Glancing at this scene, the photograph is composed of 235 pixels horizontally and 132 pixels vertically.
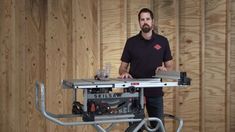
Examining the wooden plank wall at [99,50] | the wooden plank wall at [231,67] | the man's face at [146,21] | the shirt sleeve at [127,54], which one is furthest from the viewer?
the wooden plank wall at [231,67]

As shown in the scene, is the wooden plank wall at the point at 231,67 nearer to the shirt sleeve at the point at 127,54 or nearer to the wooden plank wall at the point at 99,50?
the wooden plank wall at the point at 99,50

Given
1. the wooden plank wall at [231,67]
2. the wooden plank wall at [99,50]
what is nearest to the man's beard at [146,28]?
the wooden plank wall at [99,50]

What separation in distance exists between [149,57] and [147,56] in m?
0.02

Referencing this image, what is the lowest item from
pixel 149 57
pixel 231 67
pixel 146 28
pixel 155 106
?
pixel 155 106

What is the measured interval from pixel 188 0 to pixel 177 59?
761 millimetres

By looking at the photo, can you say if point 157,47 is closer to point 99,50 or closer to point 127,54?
point 127,54

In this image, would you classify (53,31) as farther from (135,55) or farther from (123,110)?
(123,110)

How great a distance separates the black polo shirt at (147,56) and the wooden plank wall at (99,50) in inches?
44.3

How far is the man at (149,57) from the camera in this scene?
3.35 meters

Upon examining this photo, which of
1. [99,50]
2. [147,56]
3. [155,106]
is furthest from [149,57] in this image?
[99,50]

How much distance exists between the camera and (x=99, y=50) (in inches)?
178

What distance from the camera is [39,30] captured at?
4379 mm

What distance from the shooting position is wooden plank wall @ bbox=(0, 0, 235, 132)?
4.30 meters

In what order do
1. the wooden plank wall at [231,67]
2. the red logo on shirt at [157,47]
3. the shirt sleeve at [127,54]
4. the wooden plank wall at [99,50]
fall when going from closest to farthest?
the red logo on shirt at [157,47] < the shirt sleeve at [127,54] < the wooden plank wall at [99,50] < the wooden plank wall at [231,67]
